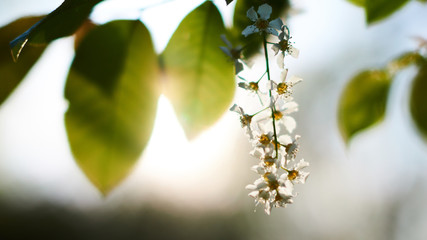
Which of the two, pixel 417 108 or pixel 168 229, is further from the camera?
pixel 168 229

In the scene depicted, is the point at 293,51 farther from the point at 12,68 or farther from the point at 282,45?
the point at 12,68

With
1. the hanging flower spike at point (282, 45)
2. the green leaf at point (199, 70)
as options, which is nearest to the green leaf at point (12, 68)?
the green leaf at point (199, 70)

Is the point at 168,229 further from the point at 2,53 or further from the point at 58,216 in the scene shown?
the point at 2,53

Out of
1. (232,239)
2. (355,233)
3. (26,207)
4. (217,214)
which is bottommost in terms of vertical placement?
(355,233)

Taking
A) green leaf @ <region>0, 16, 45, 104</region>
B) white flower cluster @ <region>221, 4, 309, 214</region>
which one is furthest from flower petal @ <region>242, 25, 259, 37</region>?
green leaf @ <region>0, 16, 45, 104</region>

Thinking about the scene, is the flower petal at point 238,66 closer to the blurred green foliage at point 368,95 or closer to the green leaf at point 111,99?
the green leaf at point 111,99

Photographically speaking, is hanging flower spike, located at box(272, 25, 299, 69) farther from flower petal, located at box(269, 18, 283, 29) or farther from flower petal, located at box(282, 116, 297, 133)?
flower petal, located at box(282, 116, 297, 133)

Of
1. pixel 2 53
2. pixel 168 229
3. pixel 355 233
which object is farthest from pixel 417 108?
pixel 168 229

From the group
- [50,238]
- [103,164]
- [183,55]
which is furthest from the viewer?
[50,238]
